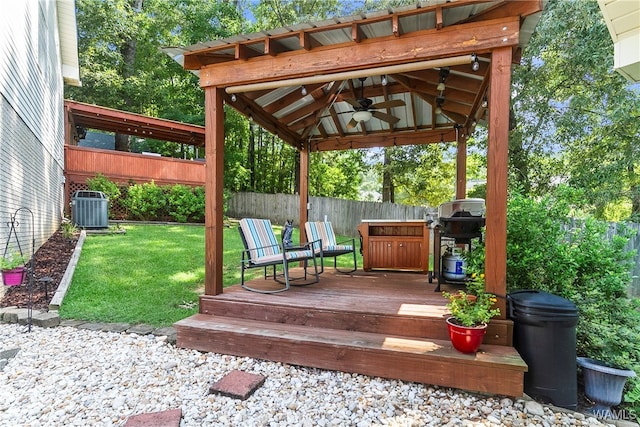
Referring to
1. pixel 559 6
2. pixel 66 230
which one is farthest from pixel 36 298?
pixel 559 6

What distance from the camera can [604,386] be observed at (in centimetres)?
250

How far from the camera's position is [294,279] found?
4824 millimetres

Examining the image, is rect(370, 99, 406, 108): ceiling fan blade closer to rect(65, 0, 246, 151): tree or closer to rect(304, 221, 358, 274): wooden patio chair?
rect(304, 221, 358, 274): wooden patio chair

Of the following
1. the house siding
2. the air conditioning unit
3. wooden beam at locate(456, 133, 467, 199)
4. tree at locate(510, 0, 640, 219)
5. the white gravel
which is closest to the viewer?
the white gravel

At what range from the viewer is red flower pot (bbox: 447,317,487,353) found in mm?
2508

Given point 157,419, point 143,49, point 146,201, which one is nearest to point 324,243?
point 157,419

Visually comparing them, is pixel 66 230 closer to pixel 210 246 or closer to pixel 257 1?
pixel 210 246

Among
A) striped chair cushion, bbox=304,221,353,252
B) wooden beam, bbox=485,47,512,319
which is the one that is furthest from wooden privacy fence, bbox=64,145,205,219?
wooden beam, bbox=485,47,512,319

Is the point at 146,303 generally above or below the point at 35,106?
below

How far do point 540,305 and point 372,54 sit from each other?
8.47ft

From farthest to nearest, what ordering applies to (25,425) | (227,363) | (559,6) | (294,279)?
1. (559,6)
2. (294,279)
3. (227,363)
4. (25,425)

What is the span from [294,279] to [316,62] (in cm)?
285

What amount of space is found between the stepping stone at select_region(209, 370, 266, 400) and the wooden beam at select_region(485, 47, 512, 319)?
2.02m

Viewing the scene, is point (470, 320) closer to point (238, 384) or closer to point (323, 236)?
point (238, 384)
